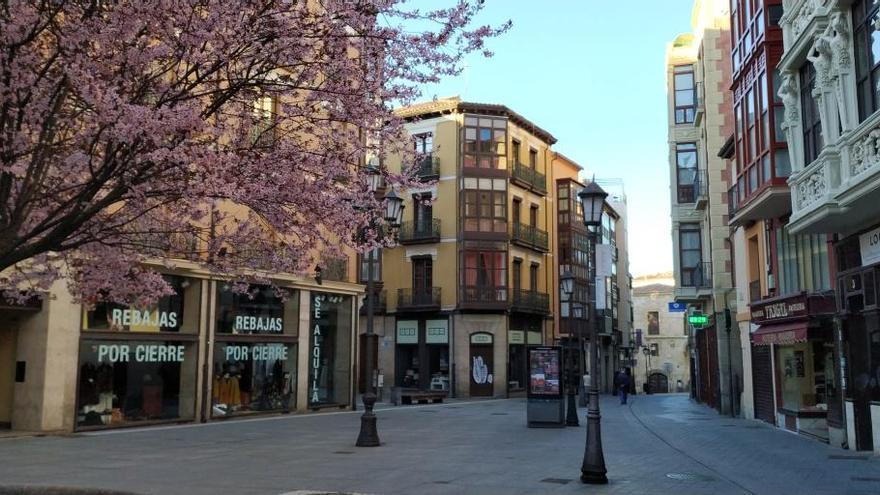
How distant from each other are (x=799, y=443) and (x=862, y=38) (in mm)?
→ 8668

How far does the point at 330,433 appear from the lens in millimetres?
18984

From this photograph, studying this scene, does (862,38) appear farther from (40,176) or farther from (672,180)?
(672,180)

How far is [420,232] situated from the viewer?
4638 cm

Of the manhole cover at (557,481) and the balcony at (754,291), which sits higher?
the balcony at (754,291)

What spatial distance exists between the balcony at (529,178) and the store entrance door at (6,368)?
32140 mm

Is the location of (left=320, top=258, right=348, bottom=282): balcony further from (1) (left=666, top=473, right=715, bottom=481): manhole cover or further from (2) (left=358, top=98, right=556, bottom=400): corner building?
(1) (left=666, top=473, right=715, bottom=481): manhole cover

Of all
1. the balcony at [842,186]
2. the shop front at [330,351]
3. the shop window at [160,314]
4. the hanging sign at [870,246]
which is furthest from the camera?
the shop front at [330,351]

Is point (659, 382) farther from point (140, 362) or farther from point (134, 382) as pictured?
point (134, 382)

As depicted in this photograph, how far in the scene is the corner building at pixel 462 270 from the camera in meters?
44.6

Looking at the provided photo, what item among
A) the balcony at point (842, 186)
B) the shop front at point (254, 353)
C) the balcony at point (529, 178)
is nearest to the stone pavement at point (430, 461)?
the shop front at point (254, 353)

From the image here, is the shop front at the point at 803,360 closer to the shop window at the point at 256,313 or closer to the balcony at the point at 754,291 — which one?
the balcony at the point at 754,291

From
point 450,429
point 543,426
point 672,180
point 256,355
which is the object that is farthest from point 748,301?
point 256,355

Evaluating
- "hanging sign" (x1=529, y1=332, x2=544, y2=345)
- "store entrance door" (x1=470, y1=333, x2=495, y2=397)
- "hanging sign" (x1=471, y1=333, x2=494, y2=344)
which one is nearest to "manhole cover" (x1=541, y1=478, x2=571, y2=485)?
"store entrance door" (x1=470, y1=333, x2=495, y2=397)

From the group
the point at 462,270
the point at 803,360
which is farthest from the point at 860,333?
the point at 462,270
